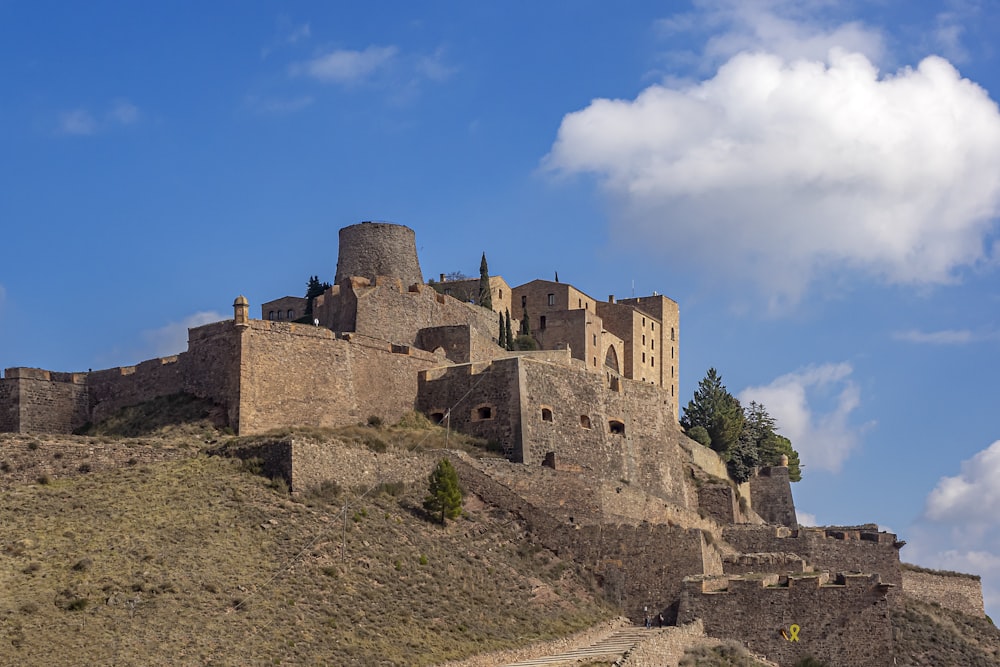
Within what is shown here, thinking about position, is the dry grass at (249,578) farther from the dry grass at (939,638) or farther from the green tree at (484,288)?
the green tree at (484,288)

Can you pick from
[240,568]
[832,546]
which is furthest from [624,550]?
[832,546]

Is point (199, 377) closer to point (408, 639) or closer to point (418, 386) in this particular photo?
point (418, 386)

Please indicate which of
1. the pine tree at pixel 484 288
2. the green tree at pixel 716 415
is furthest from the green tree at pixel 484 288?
the green tree at pixel 716 415

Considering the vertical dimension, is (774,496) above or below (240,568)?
above

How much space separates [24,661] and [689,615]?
71.4ft

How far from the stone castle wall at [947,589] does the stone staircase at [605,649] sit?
21.2m

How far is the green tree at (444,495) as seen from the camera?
45656mm

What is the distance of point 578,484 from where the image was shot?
164ft

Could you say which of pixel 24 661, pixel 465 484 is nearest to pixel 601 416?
pixel 465 484

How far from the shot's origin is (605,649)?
40438 millimetres

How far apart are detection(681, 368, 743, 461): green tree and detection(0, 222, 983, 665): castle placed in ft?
9.08

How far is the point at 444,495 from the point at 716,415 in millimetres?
31089

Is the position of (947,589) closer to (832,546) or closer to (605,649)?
(832,546)

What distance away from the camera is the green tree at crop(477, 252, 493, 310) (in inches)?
2896
